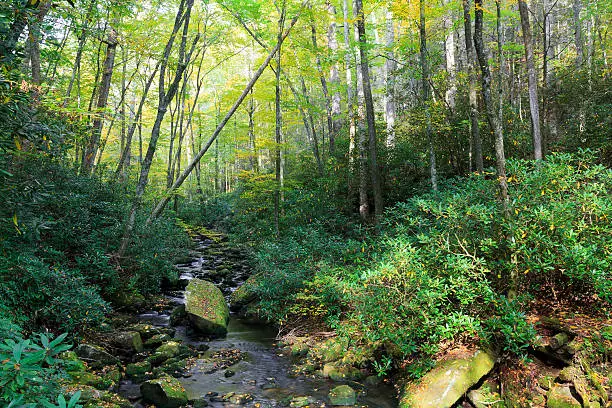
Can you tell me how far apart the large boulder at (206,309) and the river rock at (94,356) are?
208 centimetres

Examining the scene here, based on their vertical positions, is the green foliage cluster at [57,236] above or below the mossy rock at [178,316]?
above

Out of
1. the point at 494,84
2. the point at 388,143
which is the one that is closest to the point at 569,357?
the point at 388,143

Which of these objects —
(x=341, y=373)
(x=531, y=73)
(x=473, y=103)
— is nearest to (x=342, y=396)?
(x=341, y=373)

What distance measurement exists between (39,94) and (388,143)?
1043cm

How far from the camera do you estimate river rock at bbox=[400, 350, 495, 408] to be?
4.54 meters

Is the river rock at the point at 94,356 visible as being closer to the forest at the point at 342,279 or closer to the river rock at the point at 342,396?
the forest at the point at 342,279

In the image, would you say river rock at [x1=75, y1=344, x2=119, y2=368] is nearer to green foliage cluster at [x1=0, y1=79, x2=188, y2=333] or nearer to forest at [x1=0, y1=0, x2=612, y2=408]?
forest at [x1=0, y1=0, x2=612, y2=408]

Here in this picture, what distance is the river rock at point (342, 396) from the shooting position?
516 cm

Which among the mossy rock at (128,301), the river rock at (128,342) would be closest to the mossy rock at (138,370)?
the river rock at (128,342)

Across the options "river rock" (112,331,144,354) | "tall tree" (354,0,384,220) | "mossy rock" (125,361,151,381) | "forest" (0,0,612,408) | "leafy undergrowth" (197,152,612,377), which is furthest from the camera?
"tall tree" (354,0,384,220)

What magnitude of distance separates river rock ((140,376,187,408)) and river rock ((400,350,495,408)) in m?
3.11

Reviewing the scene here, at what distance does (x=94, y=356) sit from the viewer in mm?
6027

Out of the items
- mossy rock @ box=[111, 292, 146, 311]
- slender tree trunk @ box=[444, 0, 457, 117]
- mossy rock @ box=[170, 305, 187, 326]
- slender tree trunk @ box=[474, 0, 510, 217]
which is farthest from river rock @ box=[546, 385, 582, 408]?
mossy rock @ box=[111, 292, 146, 311]

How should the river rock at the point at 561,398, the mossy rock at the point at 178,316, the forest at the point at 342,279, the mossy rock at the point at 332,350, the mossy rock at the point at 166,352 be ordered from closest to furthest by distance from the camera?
the river rock at the point at 561,398 → the forest at the point at 342,279 → the mossy rock at the point at 332,350 → the mossy rock at the point at 166,352 → the mossy rock at the point at 178,316
